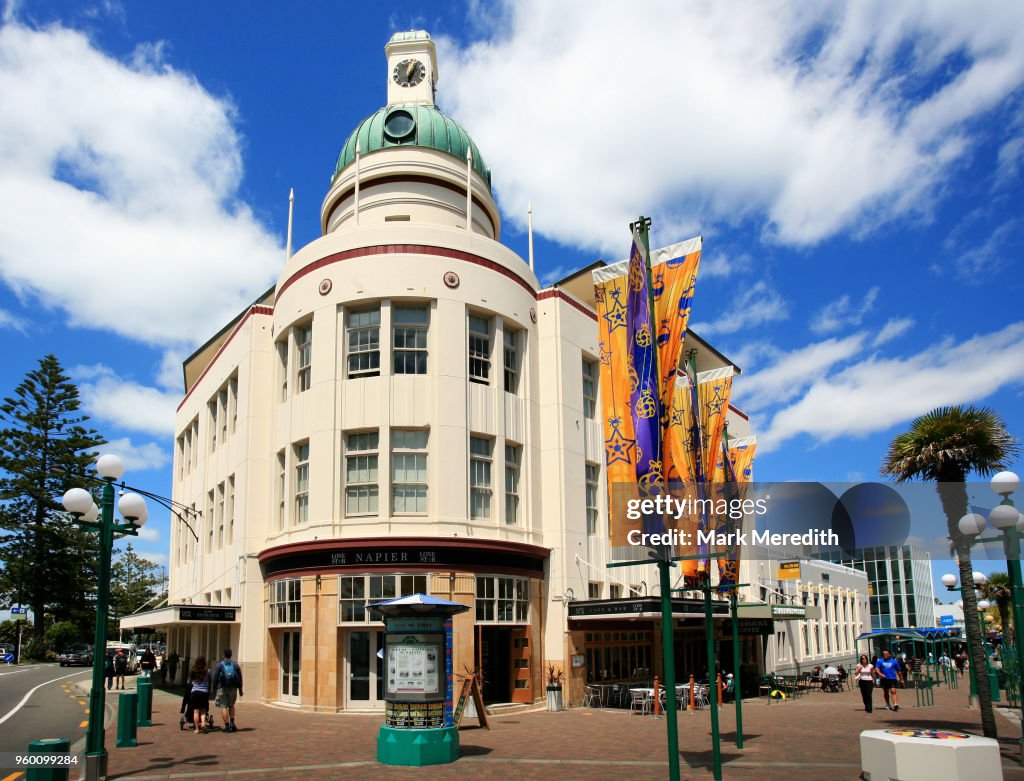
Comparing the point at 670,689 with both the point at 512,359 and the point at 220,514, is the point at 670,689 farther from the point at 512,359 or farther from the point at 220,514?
the point at 220,514

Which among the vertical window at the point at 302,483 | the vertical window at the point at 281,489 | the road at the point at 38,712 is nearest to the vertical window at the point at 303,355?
the vertical window at the point at 302,483

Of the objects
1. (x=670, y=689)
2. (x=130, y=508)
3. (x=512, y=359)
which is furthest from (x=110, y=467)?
(x=512, y=359)

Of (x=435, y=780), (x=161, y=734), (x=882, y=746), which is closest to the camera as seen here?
(x=882, y=746)

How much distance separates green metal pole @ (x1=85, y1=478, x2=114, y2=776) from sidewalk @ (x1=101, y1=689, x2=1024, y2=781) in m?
1.08

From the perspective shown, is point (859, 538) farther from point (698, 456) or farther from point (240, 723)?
point (240, 723)

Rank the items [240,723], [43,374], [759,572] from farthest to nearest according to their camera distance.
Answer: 1. [43,374]
2. [759,572]
3. [240,723]

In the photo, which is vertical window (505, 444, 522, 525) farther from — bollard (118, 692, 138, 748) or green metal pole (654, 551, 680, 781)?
green metal pole (654, 551, 680, 781)

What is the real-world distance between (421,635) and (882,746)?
7807mm

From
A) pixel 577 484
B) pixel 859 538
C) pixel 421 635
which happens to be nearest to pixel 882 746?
pixel 421 635

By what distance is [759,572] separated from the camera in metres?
43.5

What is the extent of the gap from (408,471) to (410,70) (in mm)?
18963

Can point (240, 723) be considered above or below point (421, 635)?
below

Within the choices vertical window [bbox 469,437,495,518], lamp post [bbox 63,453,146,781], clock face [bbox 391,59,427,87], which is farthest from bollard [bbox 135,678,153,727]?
clock face [bbox 391,59,427,87]

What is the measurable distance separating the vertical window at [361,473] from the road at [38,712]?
8.72 meters
